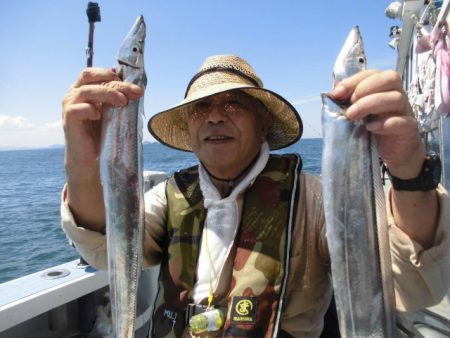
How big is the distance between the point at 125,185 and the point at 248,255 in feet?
2.83

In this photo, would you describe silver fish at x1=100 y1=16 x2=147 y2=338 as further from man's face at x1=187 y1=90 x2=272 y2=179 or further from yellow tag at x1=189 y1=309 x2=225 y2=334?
man's face at x1=187 y1=90 x2=272 y2=179

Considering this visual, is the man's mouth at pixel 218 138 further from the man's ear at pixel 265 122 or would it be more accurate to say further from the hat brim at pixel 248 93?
the man's ear at pixel 265 122

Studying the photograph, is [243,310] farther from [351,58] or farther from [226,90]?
[351,58]

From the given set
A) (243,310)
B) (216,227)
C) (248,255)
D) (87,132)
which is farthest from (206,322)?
(87,132)

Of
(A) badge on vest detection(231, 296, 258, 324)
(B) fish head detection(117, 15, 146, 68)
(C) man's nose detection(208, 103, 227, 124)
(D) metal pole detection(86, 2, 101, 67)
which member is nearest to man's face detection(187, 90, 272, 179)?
(C) man's nose detection(208, 103, 227, 124)

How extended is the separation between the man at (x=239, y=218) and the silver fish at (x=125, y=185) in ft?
0.34

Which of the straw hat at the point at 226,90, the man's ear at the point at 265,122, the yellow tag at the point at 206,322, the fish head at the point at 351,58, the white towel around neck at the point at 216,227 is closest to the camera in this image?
the fish head at the point at 351,58

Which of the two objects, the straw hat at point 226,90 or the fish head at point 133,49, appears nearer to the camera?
the fish head at point 133,49

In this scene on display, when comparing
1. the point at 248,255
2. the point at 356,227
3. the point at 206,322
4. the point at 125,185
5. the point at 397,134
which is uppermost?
the point at 397,134

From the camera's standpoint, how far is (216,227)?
2416mm

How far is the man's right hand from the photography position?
182 cm

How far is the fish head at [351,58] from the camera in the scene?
61.7 inches

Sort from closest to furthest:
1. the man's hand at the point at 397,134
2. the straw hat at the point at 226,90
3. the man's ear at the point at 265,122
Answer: the man's hand at the point at 397,134 < the straw hat at the point at 226,90 < the man's ear at the point at 265,122

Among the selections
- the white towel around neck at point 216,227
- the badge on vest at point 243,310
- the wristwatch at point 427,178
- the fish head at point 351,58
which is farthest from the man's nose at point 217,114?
the wristwatch at point 427,178
